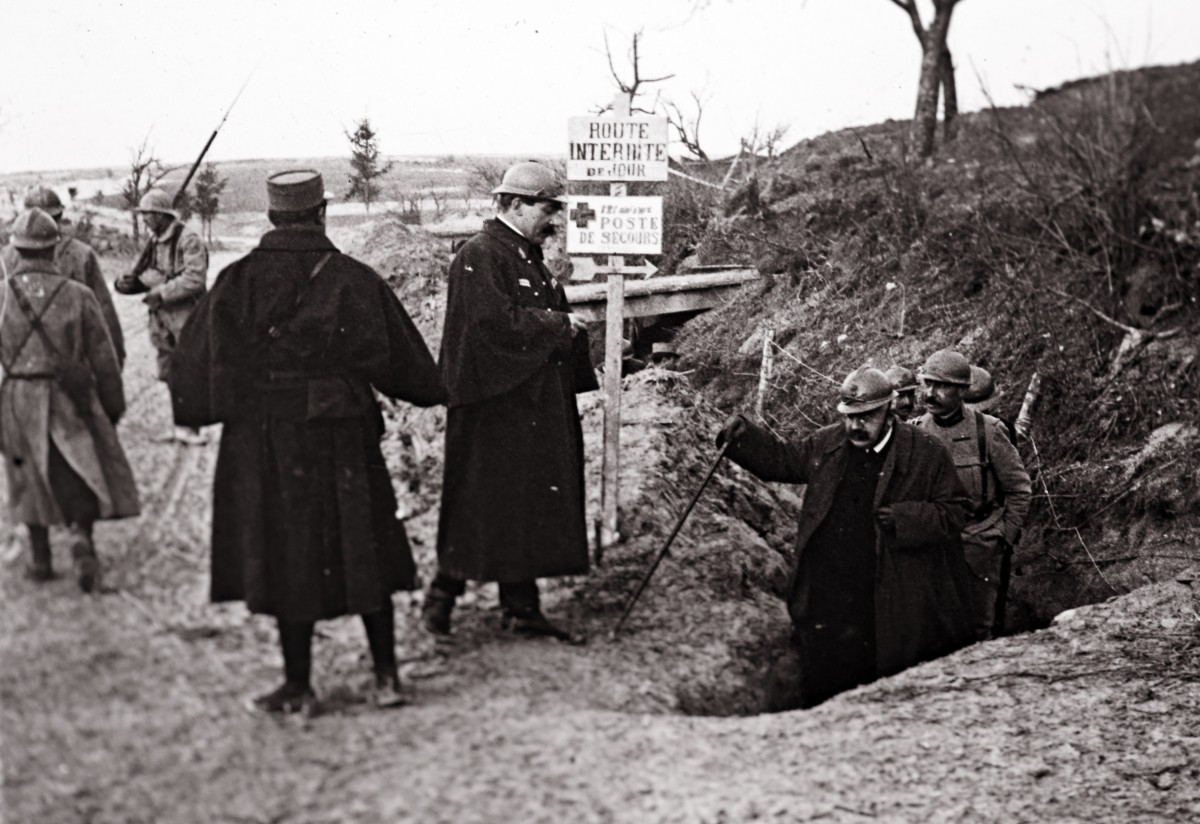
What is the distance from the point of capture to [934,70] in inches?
258

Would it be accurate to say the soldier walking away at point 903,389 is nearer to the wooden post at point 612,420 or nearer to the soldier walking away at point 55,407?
the wooden post at point 612,420

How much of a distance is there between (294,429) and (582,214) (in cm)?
241

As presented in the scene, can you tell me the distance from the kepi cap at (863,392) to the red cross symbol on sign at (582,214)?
4.79 feet

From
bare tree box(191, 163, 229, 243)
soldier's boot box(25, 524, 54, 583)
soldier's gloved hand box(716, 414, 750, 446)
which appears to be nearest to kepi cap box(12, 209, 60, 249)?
bare tree box(191, 163, 229, 243)

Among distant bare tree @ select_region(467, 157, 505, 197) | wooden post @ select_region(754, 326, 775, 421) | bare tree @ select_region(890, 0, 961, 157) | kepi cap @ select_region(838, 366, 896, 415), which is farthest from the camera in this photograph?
wooden post @ select_region(754, 326, 775, 421)

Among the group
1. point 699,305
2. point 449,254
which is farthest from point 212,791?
point 699,305

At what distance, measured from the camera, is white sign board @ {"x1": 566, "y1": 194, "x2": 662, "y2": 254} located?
605cm

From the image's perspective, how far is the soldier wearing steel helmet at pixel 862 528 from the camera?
21.0 ft

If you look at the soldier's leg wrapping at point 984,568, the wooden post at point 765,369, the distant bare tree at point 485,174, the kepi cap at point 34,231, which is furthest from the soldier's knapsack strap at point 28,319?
the wooden post at point 765,369

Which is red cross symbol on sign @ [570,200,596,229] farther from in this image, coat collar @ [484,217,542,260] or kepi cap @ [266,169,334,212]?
kepi cap @ [266,169,334,212]

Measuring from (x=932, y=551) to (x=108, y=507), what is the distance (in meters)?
4.08

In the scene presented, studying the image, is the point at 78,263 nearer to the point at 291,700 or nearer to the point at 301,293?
the point at 301,293

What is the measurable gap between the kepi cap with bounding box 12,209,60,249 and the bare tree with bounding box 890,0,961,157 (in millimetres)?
4208

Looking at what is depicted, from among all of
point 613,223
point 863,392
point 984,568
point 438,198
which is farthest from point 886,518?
point 438,198
